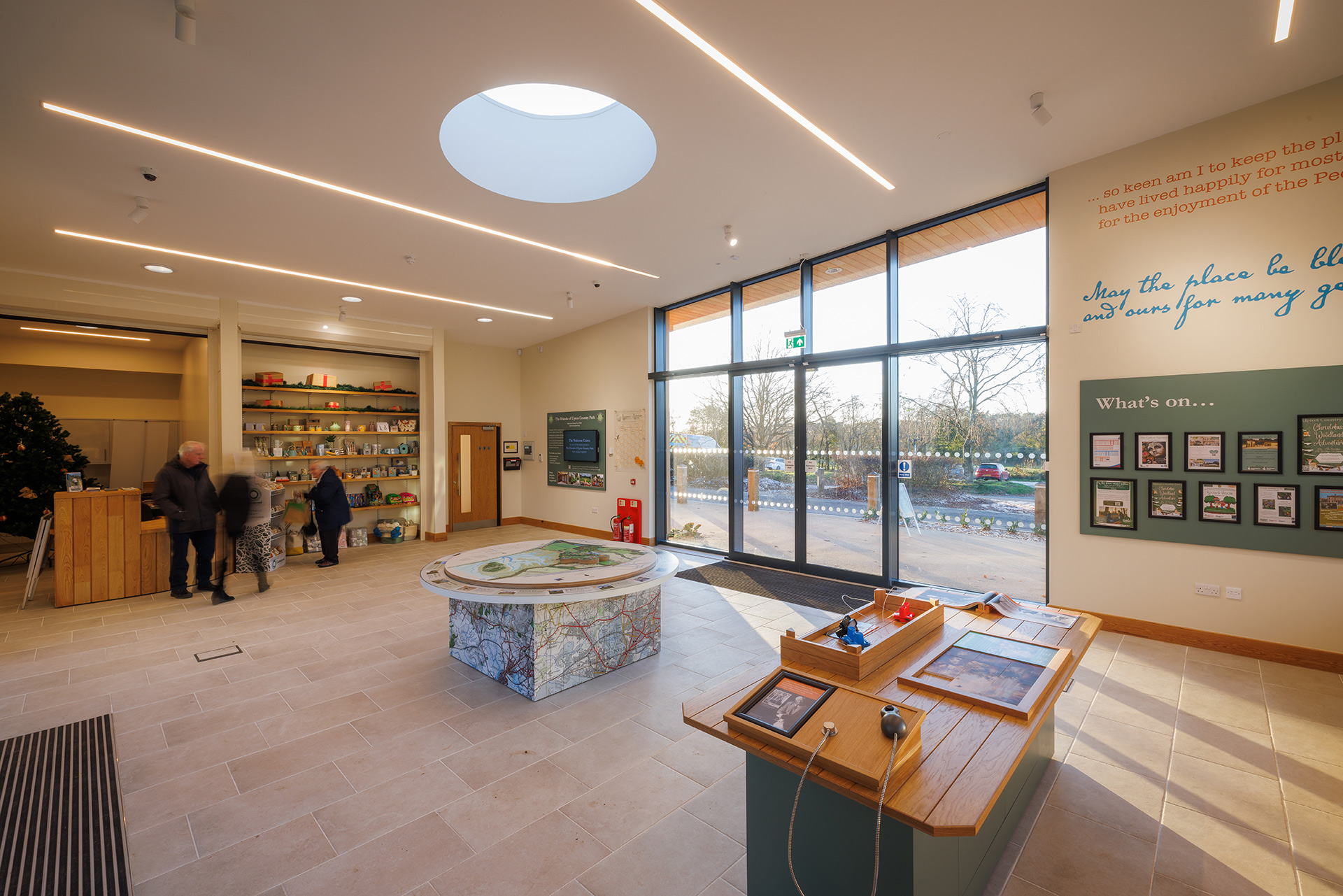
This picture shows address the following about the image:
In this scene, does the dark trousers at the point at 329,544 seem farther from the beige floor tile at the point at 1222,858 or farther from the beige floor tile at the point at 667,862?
the beige floor tile at the point at 1222,858

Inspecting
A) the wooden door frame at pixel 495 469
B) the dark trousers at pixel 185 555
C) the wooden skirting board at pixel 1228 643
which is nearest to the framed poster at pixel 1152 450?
the wooden skirting board at pixel 1228 643

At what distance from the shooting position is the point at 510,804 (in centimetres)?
232

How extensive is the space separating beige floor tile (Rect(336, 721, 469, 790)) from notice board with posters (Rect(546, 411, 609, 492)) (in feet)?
19.6

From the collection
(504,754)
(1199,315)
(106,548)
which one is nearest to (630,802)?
(504,754)

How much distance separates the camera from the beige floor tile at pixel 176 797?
2.25 meters

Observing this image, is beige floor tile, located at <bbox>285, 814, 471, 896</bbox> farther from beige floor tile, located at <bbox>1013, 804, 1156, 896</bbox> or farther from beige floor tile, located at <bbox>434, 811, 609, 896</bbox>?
beige floor tile, located at <bbox>1013, 804, 1156, 896</bbox>

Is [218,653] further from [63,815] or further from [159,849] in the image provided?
[159,849]

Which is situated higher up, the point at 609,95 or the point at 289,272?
the point at 609,95

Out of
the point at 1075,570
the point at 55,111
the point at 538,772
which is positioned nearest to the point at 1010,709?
the point at 538,772

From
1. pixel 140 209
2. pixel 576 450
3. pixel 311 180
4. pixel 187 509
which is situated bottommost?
pixel 187 509

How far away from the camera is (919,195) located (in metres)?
4.61

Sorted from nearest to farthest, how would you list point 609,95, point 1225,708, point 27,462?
point 1225,708 < point 609,95 < point 27,462

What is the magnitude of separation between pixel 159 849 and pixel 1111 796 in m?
3.85

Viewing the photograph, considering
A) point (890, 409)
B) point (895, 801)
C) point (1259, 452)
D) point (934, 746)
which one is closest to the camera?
point (895, 801)
